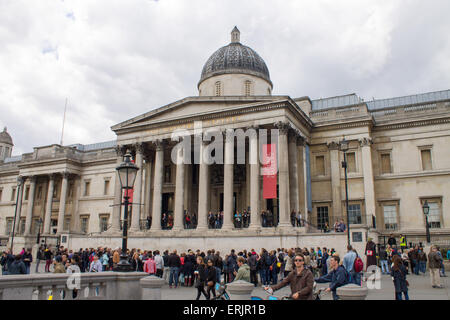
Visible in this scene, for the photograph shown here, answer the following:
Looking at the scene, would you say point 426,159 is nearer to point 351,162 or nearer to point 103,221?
point 351,162

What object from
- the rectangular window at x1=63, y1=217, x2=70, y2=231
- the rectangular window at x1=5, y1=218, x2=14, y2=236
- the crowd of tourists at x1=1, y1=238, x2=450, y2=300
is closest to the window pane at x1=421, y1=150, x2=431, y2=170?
the crowd of tourists at x1=1, y1=238, x2=450, y2=300

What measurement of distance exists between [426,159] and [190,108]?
18626 millimetres

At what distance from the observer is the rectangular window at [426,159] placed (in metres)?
29.6

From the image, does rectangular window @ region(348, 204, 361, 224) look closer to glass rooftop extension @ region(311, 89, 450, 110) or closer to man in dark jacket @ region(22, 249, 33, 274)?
glass rooftop extension @ region(311, 89, 450, 110)

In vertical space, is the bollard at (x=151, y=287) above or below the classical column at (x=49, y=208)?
below

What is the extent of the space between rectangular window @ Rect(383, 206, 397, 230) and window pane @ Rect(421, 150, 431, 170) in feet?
12.7

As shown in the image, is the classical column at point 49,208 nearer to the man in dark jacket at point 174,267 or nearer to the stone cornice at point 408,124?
the man in dark jacket at point 174,267

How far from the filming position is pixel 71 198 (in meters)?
45.9

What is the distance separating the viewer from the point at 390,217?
2962 centimetres

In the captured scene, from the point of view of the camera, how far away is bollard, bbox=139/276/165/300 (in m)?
9.88

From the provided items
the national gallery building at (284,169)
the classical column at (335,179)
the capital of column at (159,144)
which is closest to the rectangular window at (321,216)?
the national gallery building at (284,169)

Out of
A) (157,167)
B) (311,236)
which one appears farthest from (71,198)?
(311,236)

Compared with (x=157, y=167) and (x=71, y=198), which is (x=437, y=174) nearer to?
(x=157, y=167)

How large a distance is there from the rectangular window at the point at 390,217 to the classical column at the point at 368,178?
1509mm
